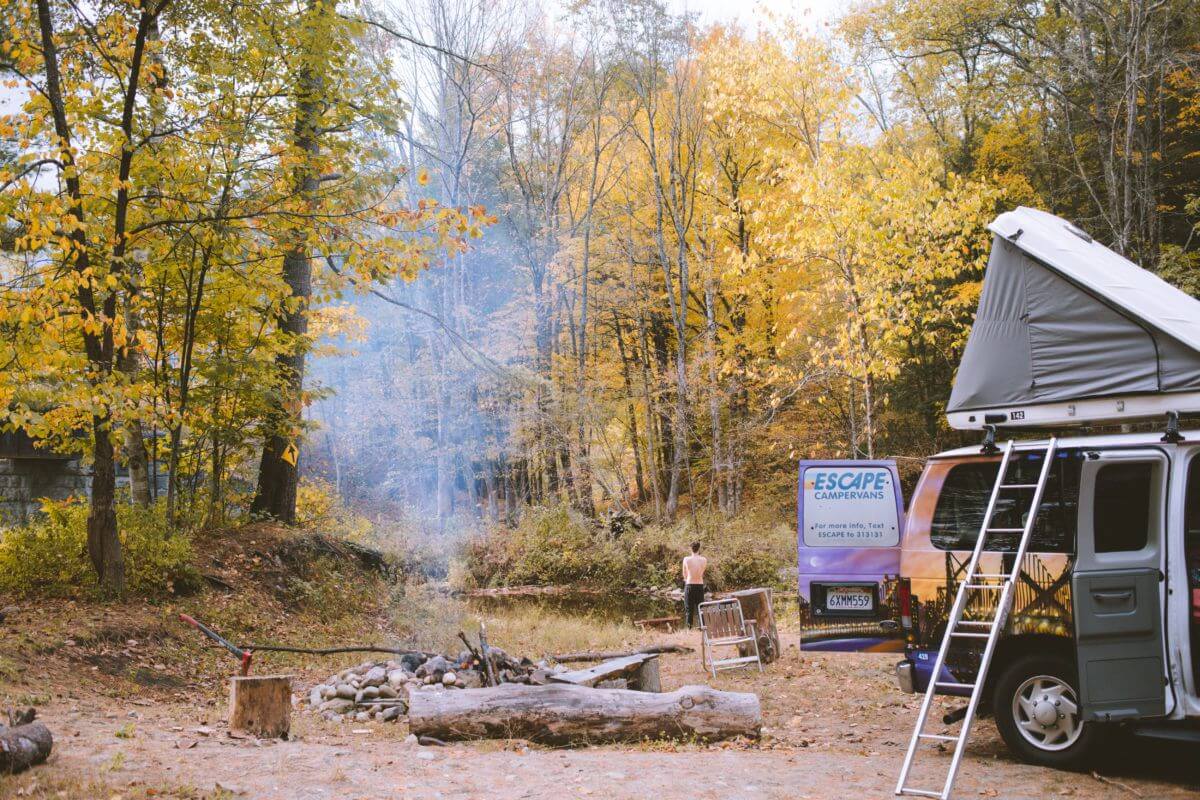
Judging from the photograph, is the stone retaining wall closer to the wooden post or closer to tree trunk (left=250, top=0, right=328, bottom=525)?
tree trunk (left=250, top=0, right=328, bottom=525)

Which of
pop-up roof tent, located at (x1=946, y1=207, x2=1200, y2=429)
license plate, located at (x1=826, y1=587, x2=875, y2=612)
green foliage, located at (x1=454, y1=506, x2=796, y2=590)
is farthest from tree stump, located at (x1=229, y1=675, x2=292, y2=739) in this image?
green foliage, located at (x1=454, y1=506, x2=796, y2=590)

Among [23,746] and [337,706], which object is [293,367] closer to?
[337,706]

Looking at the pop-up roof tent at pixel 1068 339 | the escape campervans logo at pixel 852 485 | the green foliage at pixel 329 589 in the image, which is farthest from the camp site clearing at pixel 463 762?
the green foliage at pixel 329 589

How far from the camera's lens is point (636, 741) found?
7.80m

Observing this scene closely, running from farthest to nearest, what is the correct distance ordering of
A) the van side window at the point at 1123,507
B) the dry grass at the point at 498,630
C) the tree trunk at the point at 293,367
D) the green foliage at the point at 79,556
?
1. the dry grass at the point at 498,630
2. the tree trunk at the point at 293,367
3. the green foliage at the point at 79,556
4. the van side window at the point at 1123,507

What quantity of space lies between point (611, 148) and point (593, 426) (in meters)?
10.5

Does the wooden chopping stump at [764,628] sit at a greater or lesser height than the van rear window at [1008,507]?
lesser

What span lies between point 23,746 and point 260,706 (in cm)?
207

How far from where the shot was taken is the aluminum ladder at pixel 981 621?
5.71 m

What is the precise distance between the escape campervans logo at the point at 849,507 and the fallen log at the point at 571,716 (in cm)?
170

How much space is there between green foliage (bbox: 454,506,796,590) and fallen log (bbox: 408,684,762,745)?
52.0ft

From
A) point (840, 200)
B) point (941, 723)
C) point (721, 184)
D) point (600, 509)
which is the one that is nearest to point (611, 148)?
point (721, 184)

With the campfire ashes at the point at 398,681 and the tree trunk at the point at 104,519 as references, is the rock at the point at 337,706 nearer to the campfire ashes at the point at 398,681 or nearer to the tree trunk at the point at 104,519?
→ the campfire ashes at the point at 398,681

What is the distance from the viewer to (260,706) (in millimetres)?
7492
